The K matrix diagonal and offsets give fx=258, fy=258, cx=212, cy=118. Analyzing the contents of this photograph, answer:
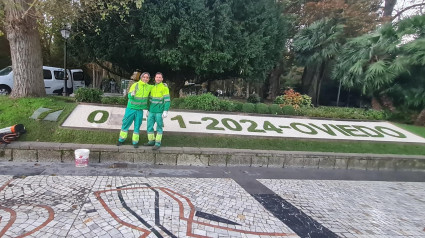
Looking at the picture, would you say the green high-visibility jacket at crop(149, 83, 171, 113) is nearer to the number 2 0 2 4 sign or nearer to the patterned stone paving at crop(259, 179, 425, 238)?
the number 2 0 2 4 sign

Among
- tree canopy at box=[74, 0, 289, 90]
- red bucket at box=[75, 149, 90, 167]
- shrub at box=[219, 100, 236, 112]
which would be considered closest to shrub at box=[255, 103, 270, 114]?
shrub at box=[219, 100, 236, 112]

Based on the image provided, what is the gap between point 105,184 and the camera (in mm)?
4090

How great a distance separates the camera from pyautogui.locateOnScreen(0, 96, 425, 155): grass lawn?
578 cm

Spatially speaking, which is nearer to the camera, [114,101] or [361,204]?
[361,204]

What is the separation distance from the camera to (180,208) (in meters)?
3.46

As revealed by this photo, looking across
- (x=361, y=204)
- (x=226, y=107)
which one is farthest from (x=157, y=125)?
(x=361, y=204)

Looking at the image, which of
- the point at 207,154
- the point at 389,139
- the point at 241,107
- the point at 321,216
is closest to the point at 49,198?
the point at 207,154

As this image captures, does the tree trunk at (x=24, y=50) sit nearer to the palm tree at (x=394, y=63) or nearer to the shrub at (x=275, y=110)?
the shrub at (x=275, y=110)

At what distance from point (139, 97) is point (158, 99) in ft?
1.31

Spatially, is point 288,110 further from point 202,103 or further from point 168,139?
point 168,139

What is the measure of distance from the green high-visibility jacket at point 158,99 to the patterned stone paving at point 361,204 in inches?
103

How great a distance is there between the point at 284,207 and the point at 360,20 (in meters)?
14.7

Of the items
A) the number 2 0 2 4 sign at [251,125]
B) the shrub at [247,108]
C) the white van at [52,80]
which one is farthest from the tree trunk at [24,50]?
the shrub at [247,108]

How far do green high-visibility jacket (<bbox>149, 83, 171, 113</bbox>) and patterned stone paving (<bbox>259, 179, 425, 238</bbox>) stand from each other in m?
2.61
